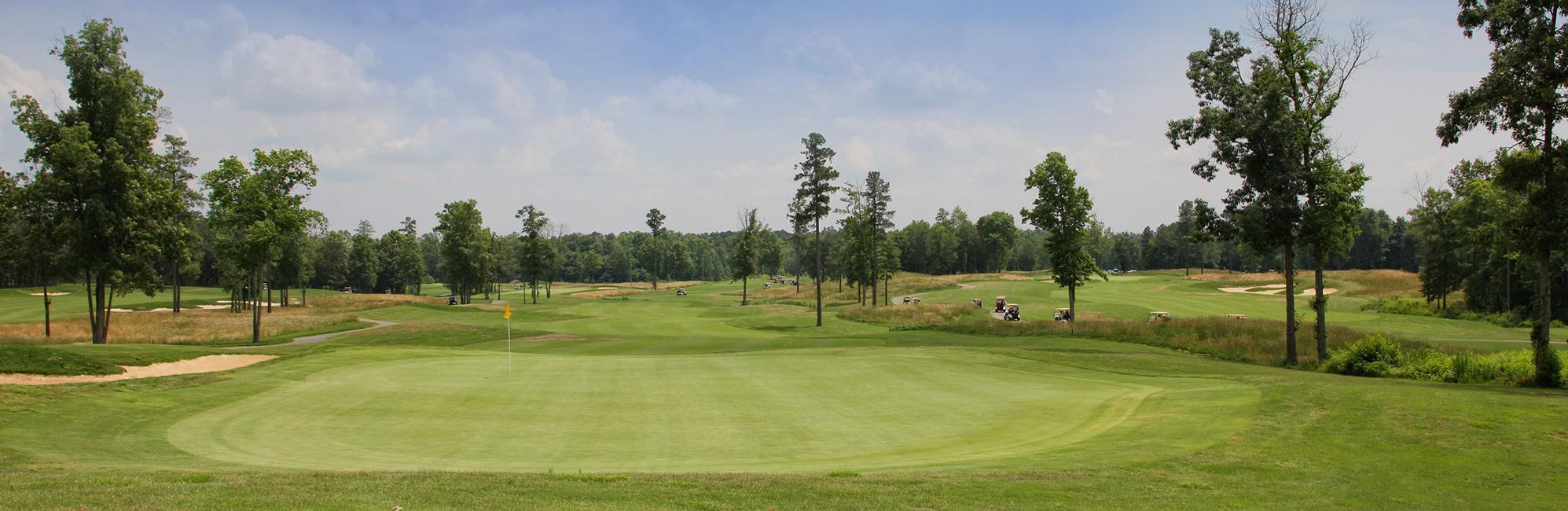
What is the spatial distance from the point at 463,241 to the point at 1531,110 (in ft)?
275

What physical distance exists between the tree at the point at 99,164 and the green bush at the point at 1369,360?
170 feet

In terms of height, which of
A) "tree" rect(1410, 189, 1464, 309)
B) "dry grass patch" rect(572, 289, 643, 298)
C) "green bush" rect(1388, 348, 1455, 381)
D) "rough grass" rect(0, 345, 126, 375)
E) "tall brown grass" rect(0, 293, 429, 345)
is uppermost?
"tree" rect(1410, 189, 1464, 309)

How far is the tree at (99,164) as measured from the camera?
3575 cm

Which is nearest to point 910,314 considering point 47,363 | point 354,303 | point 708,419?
point 708,419

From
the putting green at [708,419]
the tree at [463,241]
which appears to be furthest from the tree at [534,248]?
the putting green at [708,419]

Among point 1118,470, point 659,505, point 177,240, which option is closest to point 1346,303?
point 1118,470

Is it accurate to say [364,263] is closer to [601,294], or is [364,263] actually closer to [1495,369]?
[601,294]

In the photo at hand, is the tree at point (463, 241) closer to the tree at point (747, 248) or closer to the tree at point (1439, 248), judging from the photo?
the tree at point (747, 248)

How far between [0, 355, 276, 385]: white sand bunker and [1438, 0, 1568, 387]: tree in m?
36.8

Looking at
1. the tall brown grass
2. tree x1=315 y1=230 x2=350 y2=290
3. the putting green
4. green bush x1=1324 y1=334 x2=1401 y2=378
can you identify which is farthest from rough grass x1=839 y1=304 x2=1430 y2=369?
tree x1=315 y1=230 x2=350 y2=290

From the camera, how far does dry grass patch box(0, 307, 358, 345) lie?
135ft

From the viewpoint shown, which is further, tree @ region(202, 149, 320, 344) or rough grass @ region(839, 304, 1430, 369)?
tree @ region(202, 149, 320, 344)

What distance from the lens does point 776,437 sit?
1444cm

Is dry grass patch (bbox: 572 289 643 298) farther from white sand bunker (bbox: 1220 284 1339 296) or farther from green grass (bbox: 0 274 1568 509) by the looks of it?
green grass (bbox: 0 274 1568 509)
